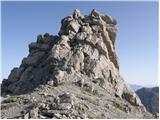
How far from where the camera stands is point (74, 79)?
6425 centimetres

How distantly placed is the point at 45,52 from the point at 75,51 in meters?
11.7

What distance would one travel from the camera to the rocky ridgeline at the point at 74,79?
4544 cm

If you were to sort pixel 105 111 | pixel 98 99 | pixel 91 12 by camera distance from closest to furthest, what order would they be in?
pixel 105 111
pixel 98 99
pixel 91 12

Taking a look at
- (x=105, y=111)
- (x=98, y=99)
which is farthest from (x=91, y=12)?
(x=105, y=111)

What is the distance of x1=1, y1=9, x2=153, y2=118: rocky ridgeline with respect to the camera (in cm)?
4544

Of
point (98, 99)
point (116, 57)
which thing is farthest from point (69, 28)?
point (98, 99)

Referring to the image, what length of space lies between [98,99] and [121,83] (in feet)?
68.0

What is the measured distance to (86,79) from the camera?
6606 centimetres

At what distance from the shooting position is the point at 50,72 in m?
69.9

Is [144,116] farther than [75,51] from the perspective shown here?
No

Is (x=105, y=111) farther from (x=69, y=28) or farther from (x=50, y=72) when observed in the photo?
(x=69, y=28)

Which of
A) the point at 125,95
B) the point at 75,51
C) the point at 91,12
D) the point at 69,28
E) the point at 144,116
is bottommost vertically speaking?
the point at 144,116

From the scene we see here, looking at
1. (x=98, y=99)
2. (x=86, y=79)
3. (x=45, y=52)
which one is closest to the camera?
(x=98, y=99)

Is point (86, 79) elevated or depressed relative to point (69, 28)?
depressed
